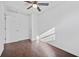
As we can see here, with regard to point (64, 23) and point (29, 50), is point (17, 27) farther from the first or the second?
point (64, 23)

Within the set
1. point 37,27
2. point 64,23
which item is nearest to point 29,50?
point 37,27

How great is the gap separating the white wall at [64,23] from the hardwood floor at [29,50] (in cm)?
Answer: 12

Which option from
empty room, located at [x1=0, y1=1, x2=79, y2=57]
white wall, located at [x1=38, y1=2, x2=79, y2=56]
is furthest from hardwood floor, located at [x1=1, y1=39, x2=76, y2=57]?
white wall, located at [x1=38, y1=2, x2=79, y2=56]

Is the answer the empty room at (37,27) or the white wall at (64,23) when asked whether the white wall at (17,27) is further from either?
the white wall at (64,23)

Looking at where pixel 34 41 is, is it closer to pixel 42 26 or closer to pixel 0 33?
pixel 42 26

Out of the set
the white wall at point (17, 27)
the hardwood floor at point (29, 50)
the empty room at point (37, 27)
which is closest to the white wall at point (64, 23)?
the empty room at point (37, 27)

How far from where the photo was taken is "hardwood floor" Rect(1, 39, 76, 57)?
2.46 metres

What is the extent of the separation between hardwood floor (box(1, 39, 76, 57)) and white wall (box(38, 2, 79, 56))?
124mm

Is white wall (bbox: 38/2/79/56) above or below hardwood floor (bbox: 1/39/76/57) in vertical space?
above

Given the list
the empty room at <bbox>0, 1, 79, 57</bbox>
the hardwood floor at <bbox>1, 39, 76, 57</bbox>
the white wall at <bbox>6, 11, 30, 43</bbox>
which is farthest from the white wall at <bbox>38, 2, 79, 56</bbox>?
the white wall at <bbox>6, 11, 30, 43</bbox>

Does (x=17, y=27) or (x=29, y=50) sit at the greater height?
Answer: (x=17, y=27)

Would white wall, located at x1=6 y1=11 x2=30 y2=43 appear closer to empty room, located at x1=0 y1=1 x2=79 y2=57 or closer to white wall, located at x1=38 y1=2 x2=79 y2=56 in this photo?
empty room, located at x1=0 y1=1 x2=79 y2=57

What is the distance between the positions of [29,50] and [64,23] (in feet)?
2.83

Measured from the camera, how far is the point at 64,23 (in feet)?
8.12
